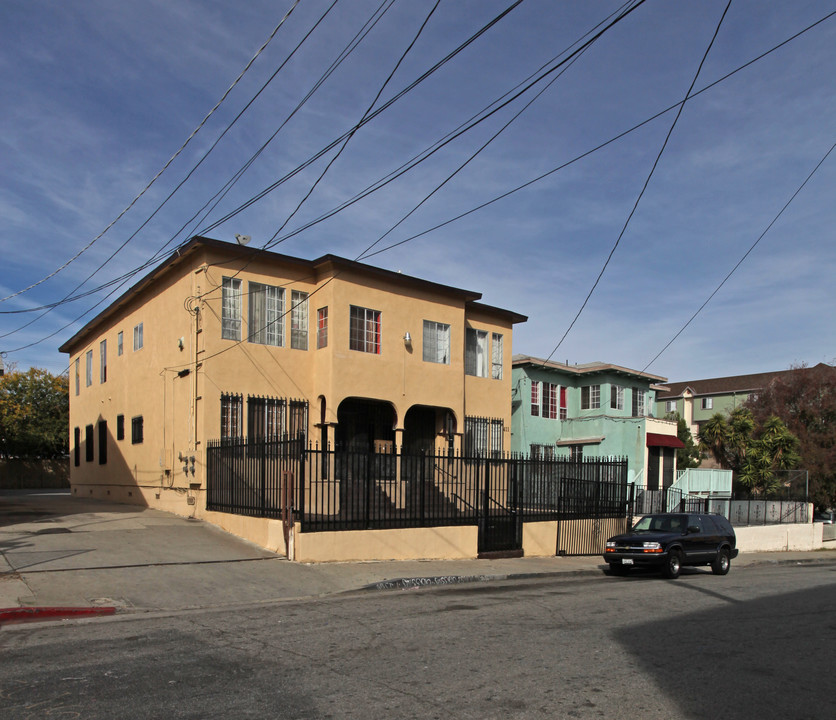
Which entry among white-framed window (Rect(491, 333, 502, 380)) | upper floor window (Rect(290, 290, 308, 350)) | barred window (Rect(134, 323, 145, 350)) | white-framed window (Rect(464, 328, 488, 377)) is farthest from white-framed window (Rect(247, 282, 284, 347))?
white-framed window (Rect(491, 333, 502, 380))

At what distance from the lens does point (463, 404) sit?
2550 centimetres

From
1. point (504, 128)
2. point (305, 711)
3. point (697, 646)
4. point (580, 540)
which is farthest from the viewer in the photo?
point (580, 540)

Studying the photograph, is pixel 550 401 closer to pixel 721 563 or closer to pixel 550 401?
pixel 550 401

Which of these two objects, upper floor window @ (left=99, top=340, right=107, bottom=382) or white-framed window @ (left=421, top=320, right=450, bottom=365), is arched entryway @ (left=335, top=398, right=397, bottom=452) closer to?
white-framed window @ (left=421, top=320, right=450, bottom=365)

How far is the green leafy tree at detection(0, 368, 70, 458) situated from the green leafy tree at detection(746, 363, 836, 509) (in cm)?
4579

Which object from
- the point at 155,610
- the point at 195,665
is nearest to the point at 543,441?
Answer: the point at 155,610

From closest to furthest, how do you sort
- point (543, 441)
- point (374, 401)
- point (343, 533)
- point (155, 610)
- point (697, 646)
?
point (697, 646), point (155, 610), point (343, 533), point (374, 401), point (543, 441)

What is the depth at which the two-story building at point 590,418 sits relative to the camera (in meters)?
33.5

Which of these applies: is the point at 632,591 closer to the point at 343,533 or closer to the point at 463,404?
the point at 343,533

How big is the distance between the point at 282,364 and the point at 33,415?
3778cm

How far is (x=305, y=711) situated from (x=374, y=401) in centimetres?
1776

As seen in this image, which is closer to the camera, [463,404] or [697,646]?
[697,646]

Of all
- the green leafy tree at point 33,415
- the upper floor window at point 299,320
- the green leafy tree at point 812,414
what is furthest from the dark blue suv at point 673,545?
the green leafy tree at point 33,415

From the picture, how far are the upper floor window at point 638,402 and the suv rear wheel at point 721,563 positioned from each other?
18601mm
